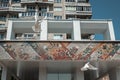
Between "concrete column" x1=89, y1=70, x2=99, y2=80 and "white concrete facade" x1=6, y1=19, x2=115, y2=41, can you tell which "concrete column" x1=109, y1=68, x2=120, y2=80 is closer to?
"concrete column" x1=89, y1=70, x2=99, y2=80

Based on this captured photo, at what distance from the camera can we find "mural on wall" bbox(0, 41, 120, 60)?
46.9 ft

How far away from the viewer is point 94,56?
14.6 m

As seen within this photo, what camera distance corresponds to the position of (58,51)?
47.8 feet

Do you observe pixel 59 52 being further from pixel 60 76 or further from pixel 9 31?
pixel 9 31

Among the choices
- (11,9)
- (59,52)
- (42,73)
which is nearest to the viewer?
(59,52)

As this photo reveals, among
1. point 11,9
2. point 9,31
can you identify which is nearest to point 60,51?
point 9,31

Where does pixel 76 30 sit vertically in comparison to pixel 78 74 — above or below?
above

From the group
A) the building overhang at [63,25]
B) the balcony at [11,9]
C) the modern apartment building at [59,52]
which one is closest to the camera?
the modern apartment building at [59,52]

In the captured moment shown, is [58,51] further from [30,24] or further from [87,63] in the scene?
[30,24]

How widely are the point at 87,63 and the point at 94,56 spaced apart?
0.63 meters

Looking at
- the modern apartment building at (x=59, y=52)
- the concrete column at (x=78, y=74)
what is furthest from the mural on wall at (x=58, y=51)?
the concrete column at (x=78, y=74)

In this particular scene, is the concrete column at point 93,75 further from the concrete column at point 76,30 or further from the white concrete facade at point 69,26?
the white concrete facade at point 69,26

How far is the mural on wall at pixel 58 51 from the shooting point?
14.3 meters

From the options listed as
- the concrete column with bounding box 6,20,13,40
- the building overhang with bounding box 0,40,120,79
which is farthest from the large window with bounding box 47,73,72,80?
the building overhang with bounding box 0,40,120,79
